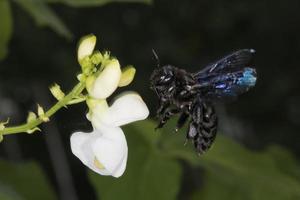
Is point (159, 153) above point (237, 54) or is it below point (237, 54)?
below

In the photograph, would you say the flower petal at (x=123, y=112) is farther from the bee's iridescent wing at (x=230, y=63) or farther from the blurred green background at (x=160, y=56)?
the blurred green background at (x=160, y=56)

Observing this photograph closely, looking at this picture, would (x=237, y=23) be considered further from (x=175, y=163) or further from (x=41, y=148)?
(x=175, y=163)

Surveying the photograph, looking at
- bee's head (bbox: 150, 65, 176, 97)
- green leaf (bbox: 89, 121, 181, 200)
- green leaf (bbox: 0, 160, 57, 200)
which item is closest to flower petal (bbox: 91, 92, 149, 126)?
bee's head (bbox: 150, 65, 176, 97)

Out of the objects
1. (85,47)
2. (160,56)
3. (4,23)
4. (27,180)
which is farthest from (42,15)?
(160,56)

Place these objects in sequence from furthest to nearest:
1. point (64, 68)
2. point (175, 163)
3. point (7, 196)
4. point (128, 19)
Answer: point (128, 19), point (64, 68), point (175, 163), point (7, 196)

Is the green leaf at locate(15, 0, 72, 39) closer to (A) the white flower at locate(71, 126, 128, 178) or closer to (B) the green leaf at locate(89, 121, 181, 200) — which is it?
(B) the green leaf at locate(89, 121, 181, 200)

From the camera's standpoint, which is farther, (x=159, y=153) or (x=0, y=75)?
(x=0, y=75)

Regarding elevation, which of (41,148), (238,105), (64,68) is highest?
(64,68)

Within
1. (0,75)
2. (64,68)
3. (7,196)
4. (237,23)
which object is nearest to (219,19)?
(237,23)

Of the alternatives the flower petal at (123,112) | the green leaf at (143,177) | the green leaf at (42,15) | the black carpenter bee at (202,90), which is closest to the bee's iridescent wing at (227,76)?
the black carpenter bee at (202,90)
